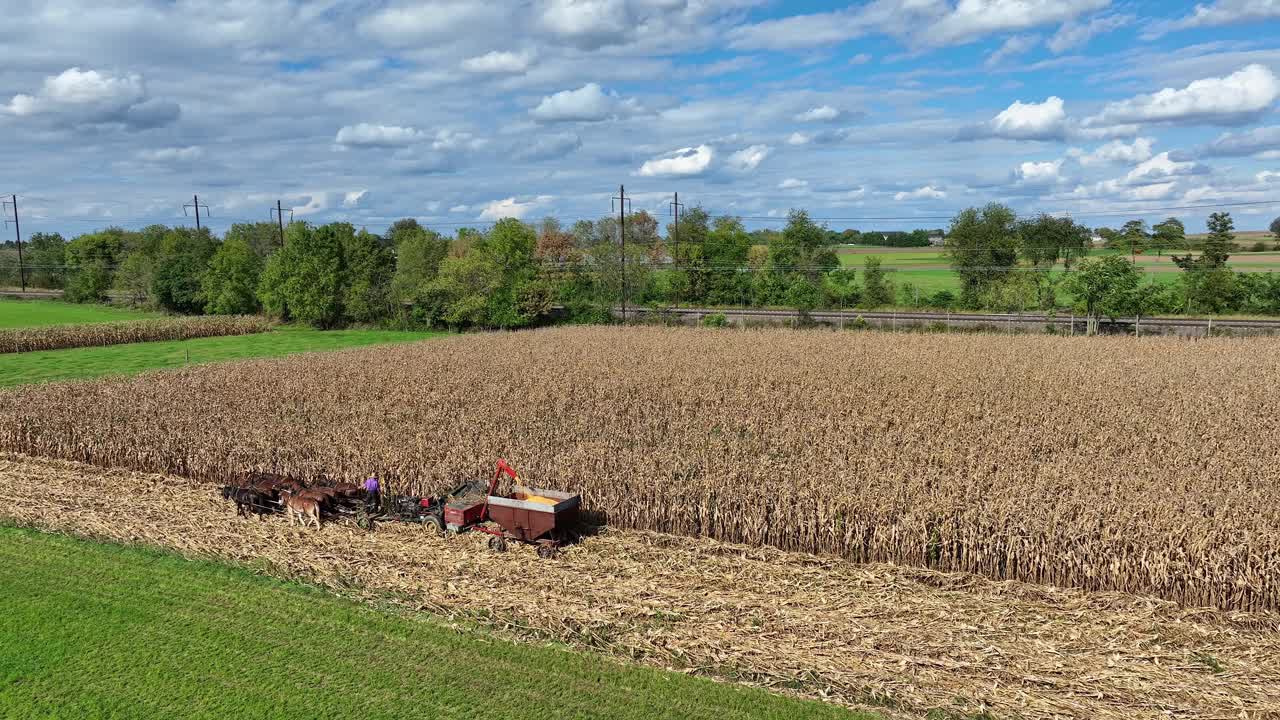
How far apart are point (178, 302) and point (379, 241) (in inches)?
775

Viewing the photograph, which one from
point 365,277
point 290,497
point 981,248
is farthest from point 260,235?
point 290,497

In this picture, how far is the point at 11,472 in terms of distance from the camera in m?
17.2

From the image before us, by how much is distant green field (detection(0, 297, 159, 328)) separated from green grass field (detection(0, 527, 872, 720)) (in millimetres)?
54816

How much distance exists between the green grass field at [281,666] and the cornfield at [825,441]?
4.13 metres

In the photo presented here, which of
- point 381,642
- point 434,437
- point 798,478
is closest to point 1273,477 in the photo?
point 798,478

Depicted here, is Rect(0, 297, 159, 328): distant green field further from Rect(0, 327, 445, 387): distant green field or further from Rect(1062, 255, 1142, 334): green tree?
Rect(1062, 255, 1142, 334): green tree

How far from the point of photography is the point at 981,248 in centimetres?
6669

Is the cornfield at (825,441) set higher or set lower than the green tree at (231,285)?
lower

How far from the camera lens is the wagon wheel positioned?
12.8 metres

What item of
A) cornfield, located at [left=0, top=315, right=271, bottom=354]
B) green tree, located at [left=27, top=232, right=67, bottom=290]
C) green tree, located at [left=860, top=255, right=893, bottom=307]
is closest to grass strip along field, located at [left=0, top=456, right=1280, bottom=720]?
cornfield, located at [left=0, top=315, right=271, bottom=354]

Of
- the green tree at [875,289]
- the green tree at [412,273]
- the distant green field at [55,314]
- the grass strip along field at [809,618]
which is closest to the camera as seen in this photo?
the grass strip along field at [809,618]

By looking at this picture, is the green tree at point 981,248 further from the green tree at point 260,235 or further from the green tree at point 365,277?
the green tree at point 260,235

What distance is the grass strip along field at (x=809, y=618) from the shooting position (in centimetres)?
818

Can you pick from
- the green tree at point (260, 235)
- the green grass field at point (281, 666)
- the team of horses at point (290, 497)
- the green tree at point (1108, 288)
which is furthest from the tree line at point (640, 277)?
the green grass field at point (281, 666)
